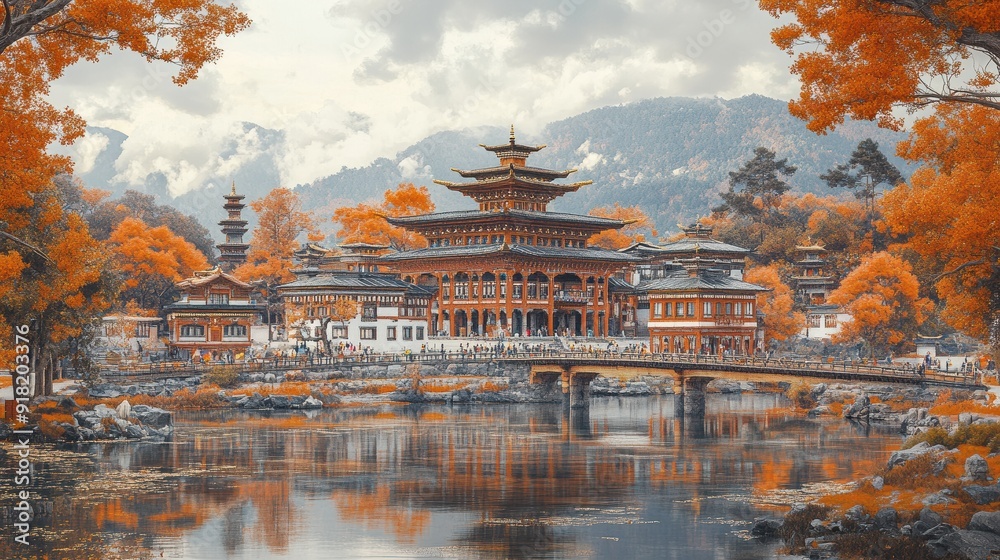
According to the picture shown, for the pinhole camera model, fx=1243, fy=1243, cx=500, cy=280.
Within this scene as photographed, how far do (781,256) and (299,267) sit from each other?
5002 centimetres

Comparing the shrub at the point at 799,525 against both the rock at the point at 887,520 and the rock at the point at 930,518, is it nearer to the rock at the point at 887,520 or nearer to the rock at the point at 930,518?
the rock at the point at 887,520

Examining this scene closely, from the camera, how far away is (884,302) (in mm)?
92562

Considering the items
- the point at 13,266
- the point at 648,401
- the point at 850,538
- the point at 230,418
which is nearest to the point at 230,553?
the point at 13,266

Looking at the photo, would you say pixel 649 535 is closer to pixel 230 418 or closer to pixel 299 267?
pixel 230 418

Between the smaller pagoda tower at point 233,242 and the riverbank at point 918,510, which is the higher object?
the smaller pagoda tower at point 233,242

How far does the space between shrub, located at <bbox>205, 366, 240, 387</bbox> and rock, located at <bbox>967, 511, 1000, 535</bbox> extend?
186ft

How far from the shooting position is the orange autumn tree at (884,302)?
91.3 metres

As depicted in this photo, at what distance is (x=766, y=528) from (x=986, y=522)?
6645 mm

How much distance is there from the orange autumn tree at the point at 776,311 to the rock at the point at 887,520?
227ft

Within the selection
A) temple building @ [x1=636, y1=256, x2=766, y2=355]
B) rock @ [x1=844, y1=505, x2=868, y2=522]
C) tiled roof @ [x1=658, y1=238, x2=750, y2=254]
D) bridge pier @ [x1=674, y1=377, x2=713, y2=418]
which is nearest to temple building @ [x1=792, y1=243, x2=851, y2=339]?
tiled roof @ [x1=658, y1=238, x2=750, y2=254]

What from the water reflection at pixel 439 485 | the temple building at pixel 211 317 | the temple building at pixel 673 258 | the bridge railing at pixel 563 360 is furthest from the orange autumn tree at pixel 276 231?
the water reflection at pixel 439 485

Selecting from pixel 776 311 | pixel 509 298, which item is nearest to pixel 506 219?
pixel 509 298

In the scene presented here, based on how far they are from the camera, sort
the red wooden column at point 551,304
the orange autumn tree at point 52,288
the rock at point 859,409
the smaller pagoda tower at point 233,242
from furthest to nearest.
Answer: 1. the smaller pagoda tower at point 233,242
2. the red wooden column at point 551,304
3. the rock at point 859,409
4. the orange autumn tree at point 52,288

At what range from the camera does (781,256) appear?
126562mm
